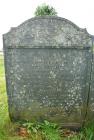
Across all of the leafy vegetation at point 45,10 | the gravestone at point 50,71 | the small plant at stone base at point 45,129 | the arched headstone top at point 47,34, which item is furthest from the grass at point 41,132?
the leafy vegetation at point 45,10

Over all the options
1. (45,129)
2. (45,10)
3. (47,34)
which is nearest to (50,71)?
(47,34)

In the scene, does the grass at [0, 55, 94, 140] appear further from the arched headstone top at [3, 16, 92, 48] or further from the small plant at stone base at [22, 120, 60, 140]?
the arched headstone top at [3, 16, 92, 48]

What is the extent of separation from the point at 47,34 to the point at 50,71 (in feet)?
2.17

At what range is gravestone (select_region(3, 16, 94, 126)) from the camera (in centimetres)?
463

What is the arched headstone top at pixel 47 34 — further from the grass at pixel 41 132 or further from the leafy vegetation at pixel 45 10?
the leafy vegetation at pixel 45 10

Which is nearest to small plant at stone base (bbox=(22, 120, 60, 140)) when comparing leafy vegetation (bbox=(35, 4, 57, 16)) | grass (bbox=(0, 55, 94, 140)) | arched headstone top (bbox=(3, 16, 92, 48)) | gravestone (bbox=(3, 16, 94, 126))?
grass (bbox=(0, 55, 94, 140))

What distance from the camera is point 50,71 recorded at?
15.8ft

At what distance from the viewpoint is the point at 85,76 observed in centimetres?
482

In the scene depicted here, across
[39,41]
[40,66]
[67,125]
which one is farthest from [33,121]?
[39,41]

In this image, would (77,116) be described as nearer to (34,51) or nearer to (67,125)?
(67,125)

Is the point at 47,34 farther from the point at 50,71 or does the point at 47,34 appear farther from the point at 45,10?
the point at 45,10

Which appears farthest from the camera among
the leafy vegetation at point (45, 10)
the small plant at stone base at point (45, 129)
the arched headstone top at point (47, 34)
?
the leafy vegetation at point (45, 10)

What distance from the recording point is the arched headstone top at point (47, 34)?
4.61 meters

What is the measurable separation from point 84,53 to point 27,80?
1.13m
